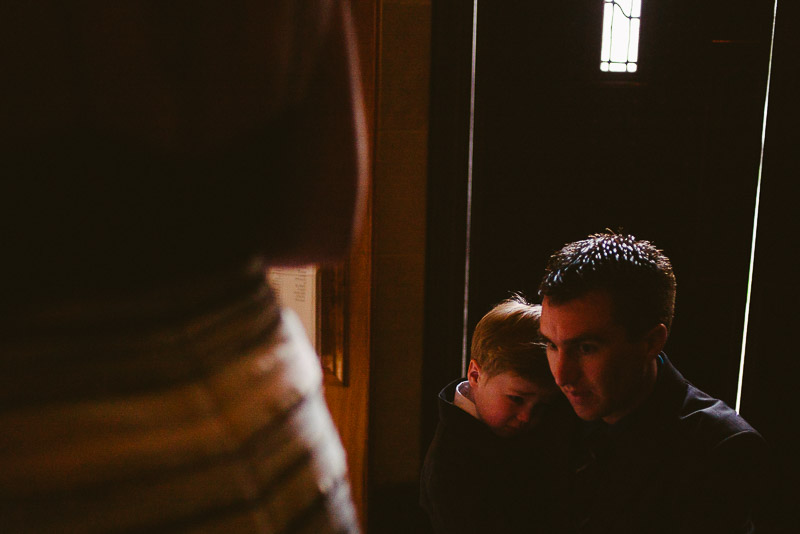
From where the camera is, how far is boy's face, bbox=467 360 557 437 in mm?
1445

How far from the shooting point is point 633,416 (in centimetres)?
127

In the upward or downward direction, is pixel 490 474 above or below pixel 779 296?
below

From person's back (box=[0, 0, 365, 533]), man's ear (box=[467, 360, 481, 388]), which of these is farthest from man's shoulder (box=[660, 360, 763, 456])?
person's back (box=[0, 0, 365, 533])

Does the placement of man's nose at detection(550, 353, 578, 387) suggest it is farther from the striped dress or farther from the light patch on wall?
the light patch on wall

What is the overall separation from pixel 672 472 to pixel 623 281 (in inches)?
16.5

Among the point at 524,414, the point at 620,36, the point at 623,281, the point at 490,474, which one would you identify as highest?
the point at 620,36

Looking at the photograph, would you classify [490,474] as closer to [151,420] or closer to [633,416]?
[633,416]

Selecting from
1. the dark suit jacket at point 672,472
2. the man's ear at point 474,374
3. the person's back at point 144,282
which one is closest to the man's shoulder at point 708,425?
the dark suit jacket at point 672,472

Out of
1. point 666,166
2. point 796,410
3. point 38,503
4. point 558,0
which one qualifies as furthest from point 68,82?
point 796,410

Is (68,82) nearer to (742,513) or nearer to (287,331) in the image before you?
(287,331)

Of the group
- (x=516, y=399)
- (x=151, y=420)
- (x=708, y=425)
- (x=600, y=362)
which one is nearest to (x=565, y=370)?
(x=600, y=362)

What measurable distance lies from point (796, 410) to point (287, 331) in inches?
100

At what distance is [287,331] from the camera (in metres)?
0.53

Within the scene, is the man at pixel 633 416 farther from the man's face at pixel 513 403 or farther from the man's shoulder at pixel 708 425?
the man's face at pixel 513 403
